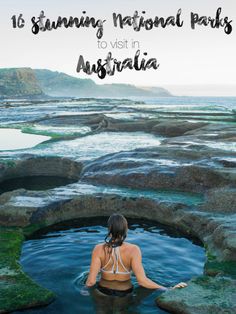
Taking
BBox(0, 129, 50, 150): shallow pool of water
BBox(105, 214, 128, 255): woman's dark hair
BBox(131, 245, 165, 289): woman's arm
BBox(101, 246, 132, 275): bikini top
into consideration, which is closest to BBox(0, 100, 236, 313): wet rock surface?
BBox(131, 245, 165, 289): woman's arm

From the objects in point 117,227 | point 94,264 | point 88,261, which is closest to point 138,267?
point 94,264

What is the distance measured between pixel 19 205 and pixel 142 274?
26.7 feet

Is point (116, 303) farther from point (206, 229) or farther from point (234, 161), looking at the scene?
point (234, 161)

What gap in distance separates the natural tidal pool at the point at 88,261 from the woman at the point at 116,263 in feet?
1.04

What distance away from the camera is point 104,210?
1742cm

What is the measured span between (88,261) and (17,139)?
30.8m

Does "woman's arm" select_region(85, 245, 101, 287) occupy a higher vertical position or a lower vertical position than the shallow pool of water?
higher

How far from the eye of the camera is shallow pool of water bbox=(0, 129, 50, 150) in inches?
1431

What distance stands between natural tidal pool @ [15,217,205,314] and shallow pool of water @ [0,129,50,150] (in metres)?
21.0

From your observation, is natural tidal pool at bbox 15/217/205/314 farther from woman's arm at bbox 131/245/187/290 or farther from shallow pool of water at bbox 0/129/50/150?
shallow pool of water at bbox 0/129/50/150

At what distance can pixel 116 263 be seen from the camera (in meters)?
9.43

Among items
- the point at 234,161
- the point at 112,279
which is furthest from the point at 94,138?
the point at 112,279

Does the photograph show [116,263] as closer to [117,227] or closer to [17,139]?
[117,227]

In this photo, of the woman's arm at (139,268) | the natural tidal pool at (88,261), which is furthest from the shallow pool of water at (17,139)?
the woman's arm at (139,268)
